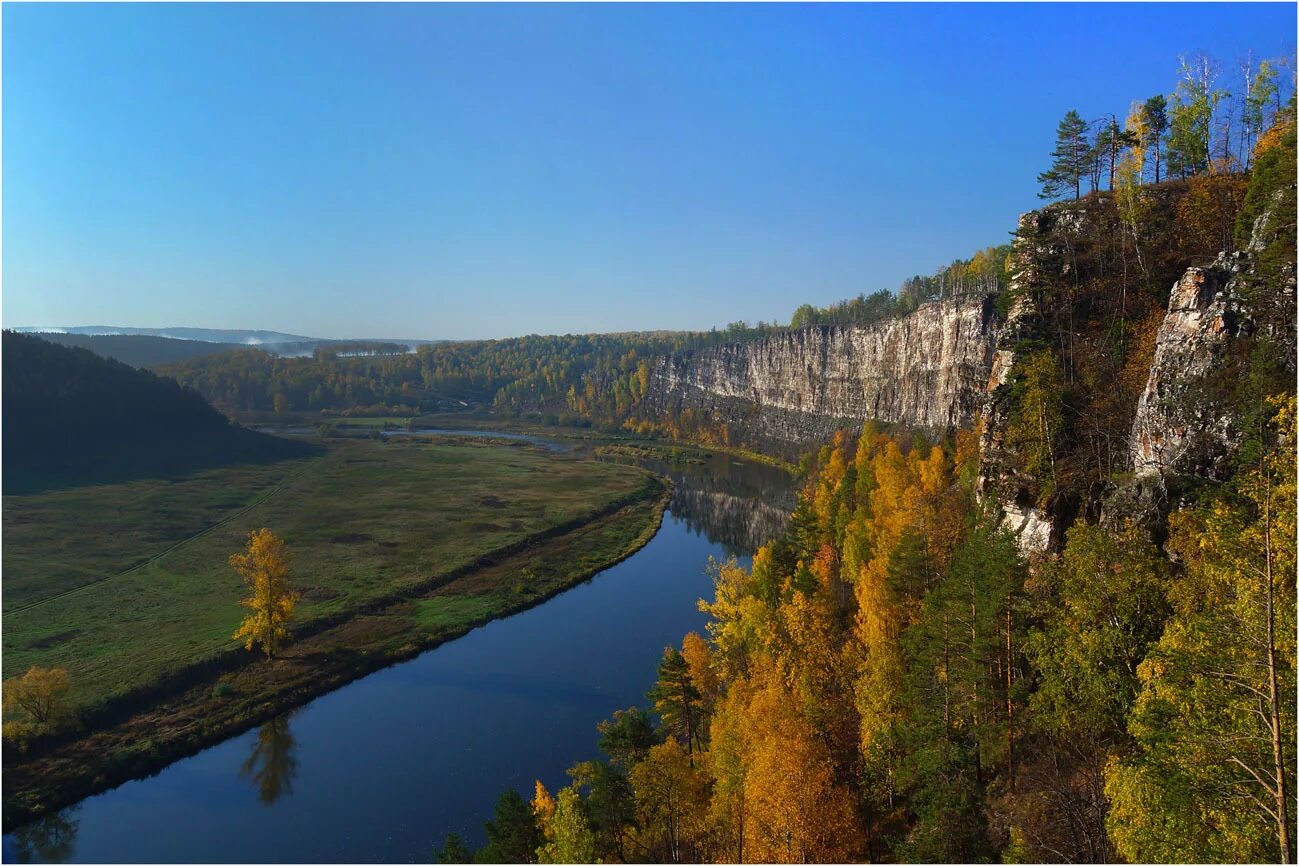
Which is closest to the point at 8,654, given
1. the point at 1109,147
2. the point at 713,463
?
the point at 1109,147

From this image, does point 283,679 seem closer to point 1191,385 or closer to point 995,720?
point 995,720

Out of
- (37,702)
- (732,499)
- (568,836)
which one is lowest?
(37,702)

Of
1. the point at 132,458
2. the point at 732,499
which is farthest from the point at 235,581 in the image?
the point at 132,458

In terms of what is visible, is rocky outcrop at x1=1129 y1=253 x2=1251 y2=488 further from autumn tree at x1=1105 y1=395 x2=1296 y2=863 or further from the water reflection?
the water reflection

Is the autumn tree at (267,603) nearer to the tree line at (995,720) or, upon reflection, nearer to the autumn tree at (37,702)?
the autumn tree at (37,702)

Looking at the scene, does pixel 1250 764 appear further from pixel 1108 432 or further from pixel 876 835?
pixel 1108 432

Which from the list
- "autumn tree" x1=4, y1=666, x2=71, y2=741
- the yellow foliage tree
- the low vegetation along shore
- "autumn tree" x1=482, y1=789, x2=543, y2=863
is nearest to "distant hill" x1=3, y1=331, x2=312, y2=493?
the low vegetation along shore
